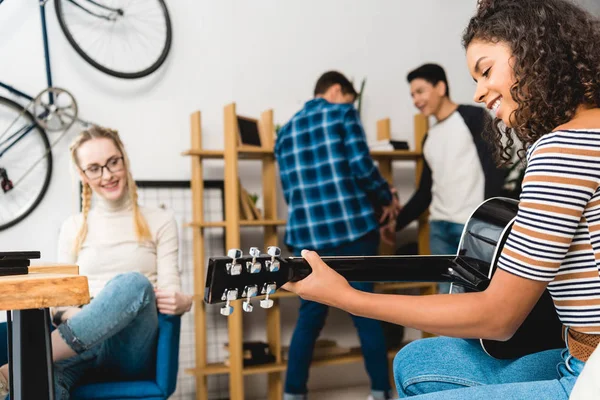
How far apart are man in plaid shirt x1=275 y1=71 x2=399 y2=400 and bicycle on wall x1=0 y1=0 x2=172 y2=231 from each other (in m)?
0.88

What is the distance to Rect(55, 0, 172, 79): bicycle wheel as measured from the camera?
2.97m

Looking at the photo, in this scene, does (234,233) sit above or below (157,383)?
above

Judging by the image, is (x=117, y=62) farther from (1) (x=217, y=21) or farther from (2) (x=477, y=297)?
(2) (x=477, y=297)

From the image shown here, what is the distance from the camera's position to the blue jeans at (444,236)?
294 centimetres

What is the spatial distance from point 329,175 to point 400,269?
1.52 metres

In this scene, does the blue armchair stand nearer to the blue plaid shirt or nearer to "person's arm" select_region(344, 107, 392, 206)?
the blue plaid shirt

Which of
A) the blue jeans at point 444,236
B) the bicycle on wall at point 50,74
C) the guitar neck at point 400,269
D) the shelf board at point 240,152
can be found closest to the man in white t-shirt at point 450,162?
the blue jeans at point 444,236

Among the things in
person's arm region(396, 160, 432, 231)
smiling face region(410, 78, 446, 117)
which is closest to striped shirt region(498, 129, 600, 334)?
smiling face region(410, 78, 446, 117)

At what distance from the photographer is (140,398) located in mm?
1793

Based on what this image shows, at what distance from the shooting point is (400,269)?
124 centimetres

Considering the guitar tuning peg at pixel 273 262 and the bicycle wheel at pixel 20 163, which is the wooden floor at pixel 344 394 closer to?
the bicycle wheel at pixel 20 163

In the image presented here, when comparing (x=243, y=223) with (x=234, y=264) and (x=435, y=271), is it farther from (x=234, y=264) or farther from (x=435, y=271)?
(x=234, y=264)

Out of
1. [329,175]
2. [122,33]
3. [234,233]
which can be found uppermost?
[122,33]

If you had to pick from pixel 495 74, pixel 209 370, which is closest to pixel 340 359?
pixel 209 370
